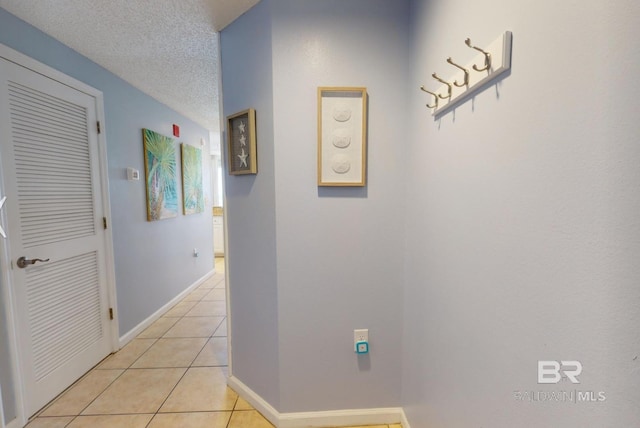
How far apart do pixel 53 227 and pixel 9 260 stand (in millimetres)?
329

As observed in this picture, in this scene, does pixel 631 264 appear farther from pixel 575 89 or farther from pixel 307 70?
pixel 307 70

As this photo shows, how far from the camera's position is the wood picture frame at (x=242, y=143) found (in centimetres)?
152

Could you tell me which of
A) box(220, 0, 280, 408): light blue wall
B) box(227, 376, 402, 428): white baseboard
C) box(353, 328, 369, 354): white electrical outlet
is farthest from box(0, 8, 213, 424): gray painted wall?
box(353, 328, 369, 354): white electrical outlet

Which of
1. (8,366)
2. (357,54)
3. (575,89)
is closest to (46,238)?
(8,366)

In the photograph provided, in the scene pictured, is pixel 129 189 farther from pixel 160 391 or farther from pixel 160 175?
pixel 160 391

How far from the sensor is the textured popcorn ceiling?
1509 millimetres

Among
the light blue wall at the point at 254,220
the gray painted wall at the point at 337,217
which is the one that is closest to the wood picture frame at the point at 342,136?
the gray painted wall at the point at 337,217

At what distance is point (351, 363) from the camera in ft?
5.04

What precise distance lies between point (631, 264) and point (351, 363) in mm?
1346

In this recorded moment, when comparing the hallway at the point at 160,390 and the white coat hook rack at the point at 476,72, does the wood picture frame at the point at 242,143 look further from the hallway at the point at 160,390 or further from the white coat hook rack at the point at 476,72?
the hallway at the point at 160,390

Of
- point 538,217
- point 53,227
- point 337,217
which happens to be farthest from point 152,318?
point 538,217

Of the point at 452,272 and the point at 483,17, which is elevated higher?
the point at 483,17

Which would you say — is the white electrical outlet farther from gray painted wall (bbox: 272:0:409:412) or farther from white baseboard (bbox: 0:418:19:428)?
white baseboard (bbox: 0:418:19:428)

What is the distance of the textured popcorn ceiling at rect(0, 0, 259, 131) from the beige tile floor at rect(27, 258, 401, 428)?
7.45ft
